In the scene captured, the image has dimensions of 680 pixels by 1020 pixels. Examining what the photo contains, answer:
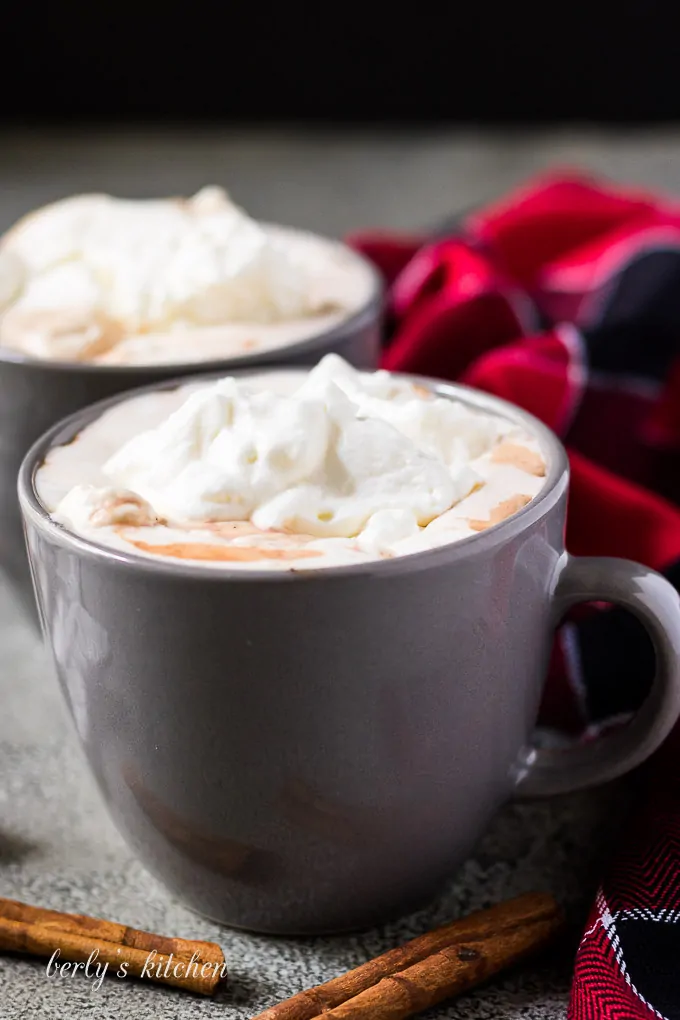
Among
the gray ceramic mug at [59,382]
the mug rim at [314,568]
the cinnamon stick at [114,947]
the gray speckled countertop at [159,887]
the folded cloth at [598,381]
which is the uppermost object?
the mug rim at [314,568]

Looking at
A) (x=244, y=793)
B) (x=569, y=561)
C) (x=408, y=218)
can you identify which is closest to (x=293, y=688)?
(x=244, y=793)

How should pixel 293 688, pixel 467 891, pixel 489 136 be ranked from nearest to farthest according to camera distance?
pixel 293 688, pixel 467 891, pixel 489 136

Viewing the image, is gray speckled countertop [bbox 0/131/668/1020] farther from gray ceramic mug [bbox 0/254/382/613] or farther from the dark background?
the dark background

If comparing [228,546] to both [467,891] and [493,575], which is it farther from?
[467,891]

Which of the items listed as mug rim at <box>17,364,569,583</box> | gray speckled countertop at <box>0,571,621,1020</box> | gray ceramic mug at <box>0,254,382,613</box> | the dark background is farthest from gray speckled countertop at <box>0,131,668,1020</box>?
the dark background

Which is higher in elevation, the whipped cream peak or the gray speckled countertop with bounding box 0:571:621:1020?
the whipped cream peak

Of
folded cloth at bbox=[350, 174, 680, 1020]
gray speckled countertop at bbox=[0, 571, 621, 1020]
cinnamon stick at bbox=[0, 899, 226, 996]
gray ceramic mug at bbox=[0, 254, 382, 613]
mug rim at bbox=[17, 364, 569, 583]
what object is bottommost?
gray speckled countertop at bbox=[0, 571, 621, 1020]

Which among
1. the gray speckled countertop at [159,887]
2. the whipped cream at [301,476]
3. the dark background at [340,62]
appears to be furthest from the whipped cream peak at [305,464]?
the dark background at [340,62]

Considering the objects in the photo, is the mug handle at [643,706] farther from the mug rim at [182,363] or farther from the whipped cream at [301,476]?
the mug rim at [182,363]
